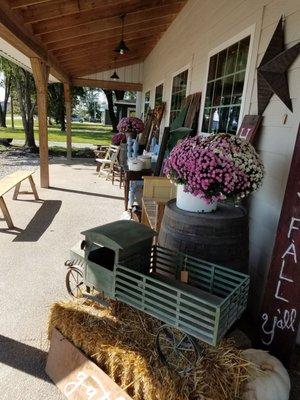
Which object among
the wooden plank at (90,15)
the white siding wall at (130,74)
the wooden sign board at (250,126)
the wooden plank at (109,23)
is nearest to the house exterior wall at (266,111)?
the wooden sign board at (250,126)

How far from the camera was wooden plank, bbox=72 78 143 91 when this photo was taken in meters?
9.39

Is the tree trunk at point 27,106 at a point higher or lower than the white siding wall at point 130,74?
lower

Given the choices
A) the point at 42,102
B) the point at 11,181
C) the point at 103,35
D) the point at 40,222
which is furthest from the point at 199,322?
the point at 103,35

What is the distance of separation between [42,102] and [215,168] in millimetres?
4849

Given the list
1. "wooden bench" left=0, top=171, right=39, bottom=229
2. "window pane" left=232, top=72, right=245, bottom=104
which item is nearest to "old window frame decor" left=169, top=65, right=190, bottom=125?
"window pane" left=232, top=72, right=245, bottom=104

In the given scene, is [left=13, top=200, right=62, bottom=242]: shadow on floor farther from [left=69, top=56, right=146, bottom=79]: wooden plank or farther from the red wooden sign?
[left=69, top=56, right=146, bottom=79]: wooden plank

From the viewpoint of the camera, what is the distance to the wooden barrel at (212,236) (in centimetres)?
187

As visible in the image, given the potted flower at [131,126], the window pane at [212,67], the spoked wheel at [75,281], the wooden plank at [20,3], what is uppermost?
the wooden plank at [20,3]

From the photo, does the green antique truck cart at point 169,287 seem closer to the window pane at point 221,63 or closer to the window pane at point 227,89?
the window pane at point 227,89

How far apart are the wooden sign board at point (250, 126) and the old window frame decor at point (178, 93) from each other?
232 cm

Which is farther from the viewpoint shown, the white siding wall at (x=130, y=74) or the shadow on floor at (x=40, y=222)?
the white siding wall at (x=130, y=74)

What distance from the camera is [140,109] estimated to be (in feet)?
34.7

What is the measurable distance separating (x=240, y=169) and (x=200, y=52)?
2816mm

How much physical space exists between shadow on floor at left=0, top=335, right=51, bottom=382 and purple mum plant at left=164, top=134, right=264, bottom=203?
137 centimetres
